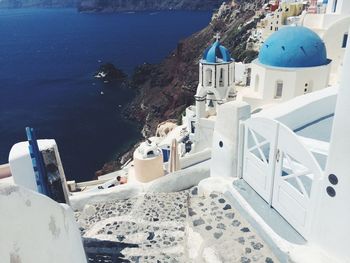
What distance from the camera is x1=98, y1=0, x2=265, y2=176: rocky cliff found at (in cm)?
4559

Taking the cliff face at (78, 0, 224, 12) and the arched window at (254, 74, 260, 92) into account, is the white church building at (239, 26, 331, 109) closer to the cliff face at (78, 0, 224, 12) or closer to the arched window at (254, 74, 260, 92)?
the arched window at (254, 74, 260, 92)

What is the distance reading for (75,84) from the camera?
6341 cm

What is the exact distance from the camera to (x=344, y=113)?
13.6 ft

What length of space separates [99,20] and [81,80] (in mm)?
102368

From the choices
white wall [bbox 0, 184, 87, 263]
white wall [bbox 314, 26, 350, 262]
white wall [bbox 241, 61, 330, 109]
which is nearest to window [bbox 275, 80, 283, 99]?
white wall [bbox 241, 61, 330, 109]

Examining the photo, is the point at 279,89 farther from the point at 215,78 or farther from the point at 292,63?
the point at 215,78

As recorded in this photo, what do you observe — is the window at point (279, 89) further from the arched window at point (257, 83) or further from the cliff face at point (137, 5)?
the cliff face at point (137, 5)

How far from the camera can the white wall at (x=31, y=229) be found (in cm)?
241

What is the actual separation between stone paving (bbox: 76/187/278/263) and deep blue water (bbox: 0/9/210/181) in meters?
26.5

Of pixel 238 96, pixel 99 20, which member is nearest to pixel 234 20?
pixel 238 96

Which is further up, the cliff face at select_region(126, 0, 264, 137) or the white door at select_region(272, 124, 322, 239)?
the white door at select_region(272, 124, 322, 239)

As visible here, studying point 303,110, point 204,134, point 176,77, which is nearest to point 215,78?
point 204,134

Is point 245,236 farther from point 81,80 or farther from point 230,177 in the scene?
point 81,80

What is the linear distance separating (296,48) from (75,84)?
54.6 m
